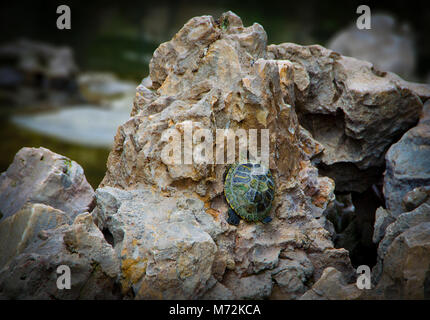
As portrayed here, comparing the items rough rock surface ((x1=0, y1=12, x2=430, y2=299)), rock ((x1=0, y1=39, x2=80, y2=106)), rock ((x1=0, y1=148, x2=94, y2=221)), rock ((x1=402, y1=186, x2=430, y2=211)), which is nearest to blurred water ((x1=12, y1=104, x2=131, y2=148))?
rock ((x1=0, y1=39, x2=80, y2=106))

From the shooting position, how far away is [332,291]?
10.2 feet

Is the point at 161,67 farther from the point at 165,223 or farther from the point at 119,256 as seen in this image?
the point at 119,256

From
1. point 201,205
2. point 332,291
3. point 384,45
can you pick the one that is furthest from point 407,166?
point 384,45

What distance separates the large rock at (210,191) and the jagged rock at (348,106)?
87 centimetres

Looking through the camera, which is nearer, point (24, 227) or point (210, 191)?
point (24, 227)

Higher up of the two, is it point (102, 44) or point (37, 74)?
point (102, 44)

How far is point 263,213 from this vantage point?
3.63 meters

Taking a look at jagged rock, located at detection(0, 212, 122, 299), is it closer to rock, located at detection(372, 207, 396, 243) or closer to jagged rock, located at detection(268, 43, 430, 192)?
rock, located at detection(372, 207, 396, 243)

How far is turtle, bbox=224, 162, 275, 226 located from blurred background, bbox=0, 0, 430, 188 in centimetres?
721

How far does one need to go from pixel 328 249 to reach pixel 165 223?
5.44 feet

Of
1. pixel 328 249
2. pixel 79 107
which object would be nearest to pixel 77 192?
pixel 328 249

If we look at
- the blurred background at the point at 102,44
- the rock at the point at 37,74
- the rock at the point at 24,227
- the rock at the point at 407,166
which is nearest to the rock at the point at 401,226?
the rock at the point at 407,166

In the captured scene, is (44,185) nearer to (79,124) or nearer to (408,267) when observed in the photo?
(408,267)

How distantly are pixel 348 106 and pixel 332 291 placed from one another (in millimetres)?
2544
